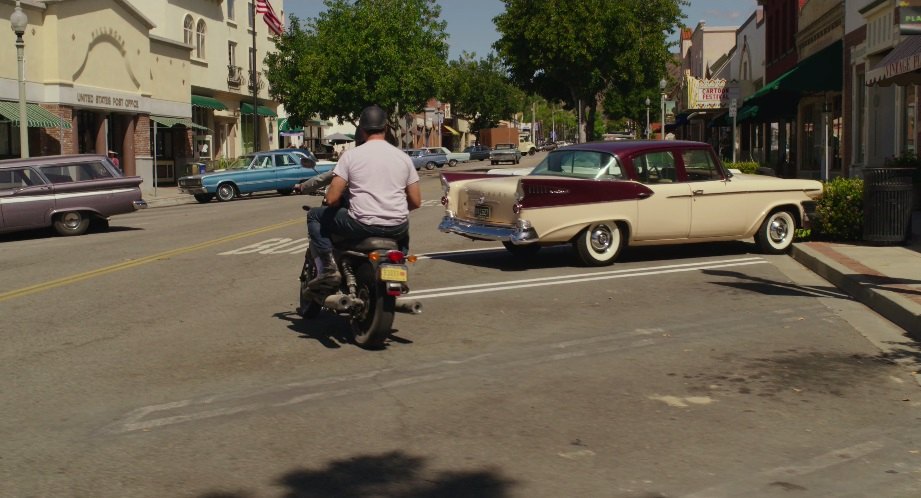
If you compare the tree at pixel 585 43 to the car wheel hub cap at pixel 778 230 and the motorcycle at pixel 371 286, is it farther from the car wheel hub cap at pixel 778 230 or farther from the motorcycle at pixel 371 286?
the motorcycle at pixel 371 286

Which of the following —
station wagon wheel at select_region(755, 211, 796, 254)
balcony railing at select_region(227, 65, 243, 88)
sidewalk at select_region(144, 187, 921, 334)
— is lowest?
sidewalk at select_region(144, 187, 921, 334)

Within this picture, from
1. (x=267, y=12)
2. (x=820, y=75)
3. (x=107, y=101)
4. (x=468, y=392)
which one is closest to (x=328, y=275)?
(x=468, y=392)

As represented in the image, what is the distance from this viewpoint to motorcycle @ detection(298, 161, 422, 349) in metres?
7.91

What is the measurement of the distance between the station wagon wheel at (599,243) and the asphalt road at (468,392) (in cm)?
58

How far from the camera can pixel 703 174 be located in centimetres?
1396

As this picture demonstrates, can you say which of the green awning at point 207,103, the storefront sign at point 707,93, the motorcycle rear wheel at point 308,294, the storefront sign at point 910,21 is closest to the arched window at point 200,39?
A: the green awning at point 207,103

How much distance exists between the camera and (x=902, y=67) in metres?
17.2

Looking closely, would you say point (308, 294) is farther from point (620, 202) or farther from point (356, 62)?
point (356, 62)

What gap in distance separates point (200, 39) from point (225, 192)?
1891 cm

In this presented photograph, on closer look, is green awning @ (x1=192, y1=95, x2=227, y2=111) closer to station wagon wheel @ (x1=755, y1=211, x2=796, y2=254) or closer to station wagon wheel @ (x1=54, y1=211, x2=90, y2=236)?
station wagon wheel @ (x1=54, y1=211, x2=90, y2=236)

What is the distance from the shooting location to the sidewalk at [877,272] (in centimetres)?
970

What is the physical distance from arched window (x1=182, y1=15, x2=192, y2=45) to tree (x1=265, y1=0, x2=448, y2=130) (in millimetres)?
9124

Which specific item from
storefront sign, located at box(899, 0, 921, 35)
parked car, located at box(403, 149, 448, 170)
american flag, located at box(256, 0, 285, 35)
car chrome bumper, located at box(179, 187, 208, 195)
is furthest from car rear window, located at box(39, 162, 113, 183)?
parked car, located at box(403, 149, 448, 170)

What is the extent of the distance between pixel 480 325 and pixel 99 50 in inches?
1313
